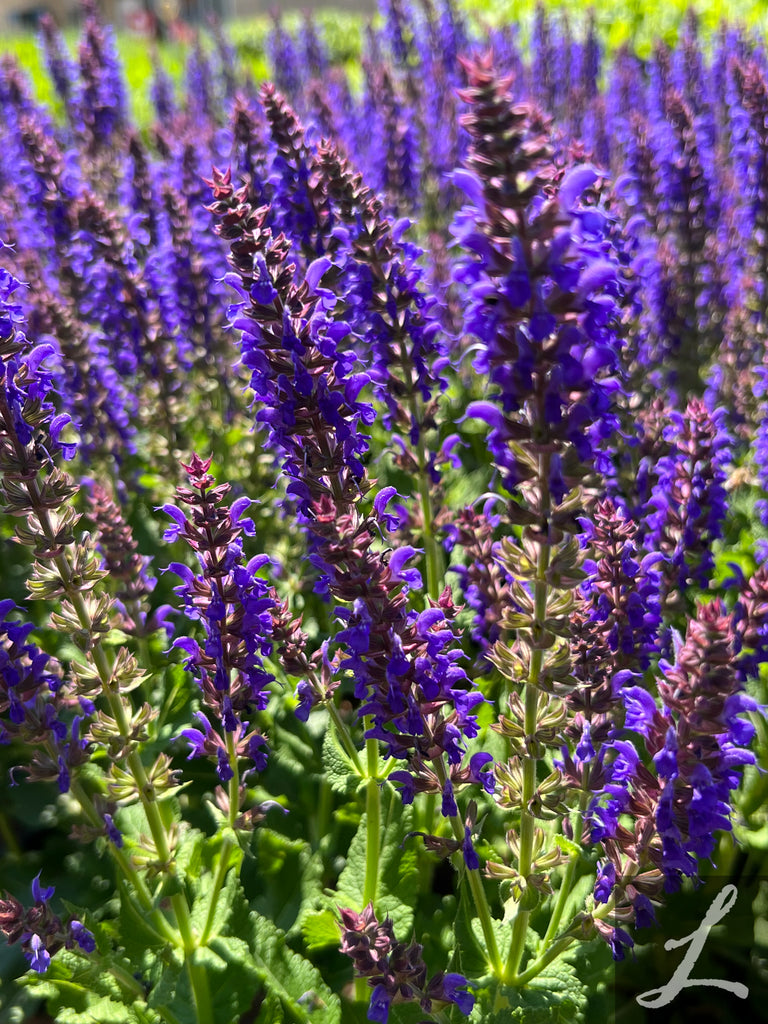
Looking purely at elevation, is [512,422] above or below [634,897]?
above

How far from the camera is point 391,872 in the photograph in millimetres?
2977

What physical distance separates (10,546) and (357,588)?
382 centimetres

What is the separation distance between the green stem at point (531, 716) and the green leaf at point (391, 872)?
43 cm

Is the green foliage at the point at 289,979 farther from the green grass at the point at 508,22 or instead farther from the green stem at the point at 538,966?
the green grass at the point at 508,22

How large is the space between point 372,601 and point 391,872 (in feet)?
4.46

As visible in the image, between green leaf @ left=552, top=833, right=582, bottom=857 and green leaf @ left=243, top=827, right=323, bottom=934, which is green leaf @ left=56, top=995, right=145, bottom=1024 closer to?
green leaf @ left=243, top=827, right=323, bottom=934

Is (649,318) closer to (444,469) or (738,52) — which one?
(444,469)

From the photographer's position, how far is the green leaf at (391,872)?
2.87m

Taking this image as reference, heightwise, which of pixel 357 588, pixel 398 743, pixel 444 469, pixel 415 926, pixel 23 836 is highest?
pixel 357 588

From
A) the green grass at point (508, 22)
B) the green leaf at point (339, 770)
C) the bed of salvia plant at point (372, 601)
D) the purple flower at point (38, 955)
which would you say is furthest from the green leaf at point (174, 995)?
the green grass at point (508, 22)

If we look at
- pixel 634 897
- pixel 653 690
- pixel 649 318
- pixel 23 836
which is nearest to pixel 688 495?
pixel 653 690

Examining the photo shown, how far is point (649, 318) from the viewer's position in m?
6.08

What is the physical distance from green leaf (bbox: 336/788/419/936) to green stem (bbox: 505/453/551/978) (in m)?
0.43

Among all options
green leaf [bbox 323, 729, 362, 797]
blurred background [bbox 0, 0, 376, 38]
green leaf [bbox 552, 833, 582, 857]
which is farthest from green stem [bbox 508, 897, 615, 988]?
blurred background [bbox 0, 0, 376, 38]
